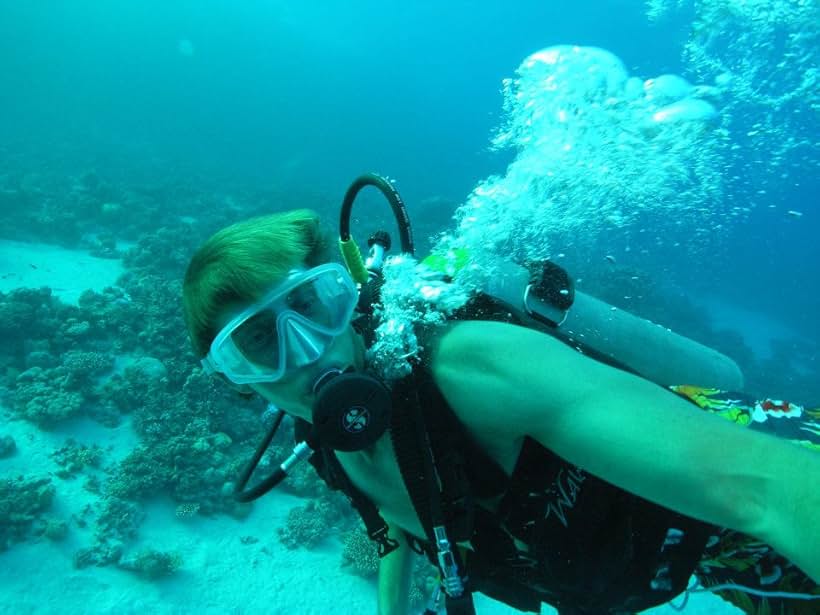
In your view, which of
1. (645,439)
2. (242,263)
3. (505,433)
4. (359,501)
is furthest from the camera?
(359,501)

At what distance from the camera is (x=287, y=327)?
6.18 feet

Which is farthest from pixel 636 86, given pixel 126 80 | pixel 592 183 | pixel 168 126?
pixel 126 80

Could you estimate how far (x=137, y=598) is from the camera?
5934mm

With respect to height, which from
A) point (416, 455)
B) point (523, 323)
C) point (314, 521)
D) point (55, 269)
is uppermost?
point (523, 323)

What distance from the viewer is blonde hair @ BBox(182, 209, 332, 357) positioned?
6.05 feet

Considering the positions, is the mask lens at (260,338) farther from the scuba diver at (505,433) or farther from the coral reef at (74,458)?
the coral reef at (74,458)

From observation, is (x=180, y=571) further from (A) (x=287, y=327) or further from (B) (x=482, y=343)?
(B) (x=482, y=343)

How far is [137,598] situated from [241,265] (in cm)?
636

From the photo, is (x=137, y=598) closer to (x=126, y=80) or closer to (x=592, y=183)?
(x=592, y=183)

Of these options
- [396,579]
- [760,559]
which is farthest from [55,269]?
[760,559]

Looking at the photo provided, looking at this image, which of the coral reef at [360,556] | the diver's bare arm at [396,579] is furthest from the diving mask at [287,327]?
the coral reef at [360,556]

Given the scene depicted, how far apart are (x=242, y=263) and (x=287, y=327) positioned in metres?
0.31

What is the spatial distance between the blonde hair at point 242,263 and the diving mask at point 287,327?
6cm

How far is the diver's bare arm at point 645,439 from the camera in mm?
1081
